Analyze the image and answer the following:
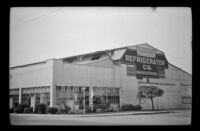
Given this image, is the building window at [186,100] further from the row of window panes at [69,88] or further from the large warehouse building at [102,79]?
the row of window panes at [69,88]

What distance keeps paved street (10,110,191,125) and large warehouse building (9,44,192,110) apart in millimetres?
222

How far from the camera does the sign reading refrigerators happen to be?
251 inches

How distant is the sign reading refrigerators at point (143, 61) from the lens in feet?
20.9

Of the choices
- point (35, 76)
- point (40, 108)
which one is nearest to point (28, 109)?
point (40, 108)

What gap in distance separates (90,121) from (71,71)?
1.05 m

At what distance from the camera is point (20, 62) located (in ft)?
19.6

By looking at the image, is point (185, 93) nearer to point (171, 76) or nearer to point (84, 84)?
point (171, 76)

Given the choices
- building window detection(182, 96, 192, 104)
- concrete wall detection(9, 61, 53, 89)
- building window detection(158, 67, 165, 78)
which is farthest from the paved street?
building window detection(158, 67, 165, 78)

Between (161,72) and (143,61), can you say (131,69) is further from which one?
(161,72)
